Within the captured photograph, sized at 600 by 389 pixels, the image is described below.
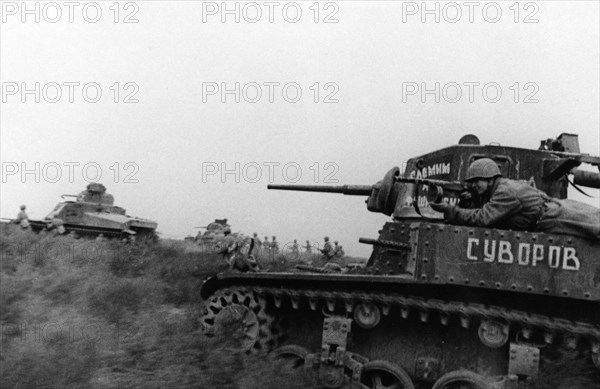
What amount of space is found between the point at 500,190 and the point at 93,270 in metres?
8.09

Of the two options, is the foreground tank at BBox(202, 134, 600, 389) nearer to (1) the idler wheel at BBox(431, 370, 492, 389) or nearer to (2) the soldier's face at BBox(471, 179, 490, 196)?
(1) the idler wheel at BBox(431, 370, 492, 389)

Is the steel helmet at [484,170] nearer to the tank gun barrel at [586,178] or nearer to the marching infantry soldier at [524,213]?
the marching infantry soldier at [524,213]

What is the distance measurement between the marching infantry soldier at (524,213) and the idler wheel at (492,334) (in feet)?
3.47

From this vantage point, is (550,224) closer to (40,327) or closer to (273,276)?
(273,276)

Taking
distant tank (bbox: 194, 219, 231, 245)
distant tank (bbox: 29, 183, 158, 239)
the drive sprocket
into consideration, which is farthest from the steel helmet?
distant tank (bbox: 194, 219, 231, 245)

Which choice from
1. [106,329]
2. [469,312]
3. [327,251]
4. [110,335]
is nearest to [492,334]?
[469,312]

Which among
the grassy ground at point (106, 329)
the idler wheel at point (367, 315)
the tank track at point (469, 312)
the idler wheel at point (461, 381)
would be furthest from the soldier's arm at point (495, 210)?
the grassy ground at point (106, 329)

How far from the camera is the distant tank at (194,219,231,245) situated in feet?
81.4

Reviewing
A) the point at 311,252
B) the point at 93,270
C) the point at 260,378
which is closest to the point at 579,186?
the point at 260,378

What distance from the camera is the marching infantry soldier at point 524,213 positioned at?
760 cm

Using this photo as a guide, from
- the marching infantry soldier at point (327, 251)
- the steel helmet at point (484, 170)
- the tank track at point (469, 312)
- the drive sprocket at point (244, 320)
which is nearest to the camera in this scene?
the tank track at point (469, 312)

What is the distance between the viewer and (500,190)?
778 centimetres

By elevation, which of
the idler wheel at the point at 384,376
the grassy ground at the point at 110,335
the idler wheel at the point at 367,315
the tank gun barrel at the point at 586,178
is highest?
the tank gun barrel at the point at 586,178

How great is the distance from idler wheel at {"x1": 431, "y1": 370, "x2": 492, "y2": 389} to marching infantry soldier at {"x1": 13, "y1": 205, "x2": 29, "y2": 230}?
14658 mm
